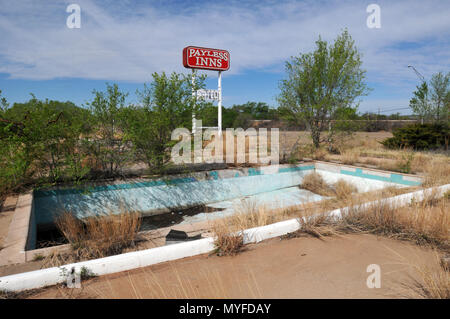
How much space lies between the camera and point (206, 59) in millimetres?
14492

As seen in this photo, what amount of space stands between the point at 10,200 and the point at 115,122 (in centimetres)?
280

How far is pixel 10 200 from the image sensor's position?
227 inches

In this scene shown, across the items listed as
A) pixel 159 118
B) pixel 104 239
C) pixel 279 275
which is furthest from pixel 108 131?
pixel 279 275

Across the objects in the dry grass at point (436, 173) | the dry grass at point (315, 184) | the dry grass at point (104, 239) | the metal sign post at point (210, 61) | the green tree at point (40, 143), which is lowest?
the dry grass at point (315, 184)

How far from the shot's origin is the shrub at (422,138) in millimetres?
14800

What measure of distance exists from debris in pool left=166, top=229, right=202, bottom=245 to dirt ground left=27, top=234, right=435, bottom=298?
639 mm

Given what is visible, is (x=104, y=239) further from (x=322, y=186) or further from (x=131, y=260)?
(x=322, y=186)

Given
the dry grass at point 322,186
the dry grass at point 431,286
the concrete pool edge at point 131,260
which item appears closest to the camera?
the dry grass at point 431,286

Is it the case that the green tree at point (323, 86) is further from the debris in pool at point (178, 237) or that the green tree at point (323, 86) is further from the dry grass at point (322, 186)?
the debris in pool at point (178, 237)

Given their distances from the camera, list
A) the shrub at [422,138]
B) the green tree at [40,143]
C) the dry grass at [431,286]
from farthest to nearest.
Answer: the shrub at [422,138] → the green tree at [40,143] → the dry grass at [431,286]

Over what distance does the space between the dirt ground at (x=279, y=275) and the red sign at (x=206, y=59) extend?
11926mm

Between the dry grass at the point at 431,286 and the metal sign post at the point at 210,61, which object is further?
the metal sign post at the point at 210,61

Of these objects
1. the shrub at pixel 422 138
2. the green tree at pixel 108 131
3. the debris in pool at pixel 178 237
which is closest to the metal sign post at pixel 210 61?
the green tree at pixel 108 131

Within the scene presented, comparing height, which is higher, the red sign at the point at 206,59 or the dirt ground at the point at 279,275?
the red sign at the point at 206,59
